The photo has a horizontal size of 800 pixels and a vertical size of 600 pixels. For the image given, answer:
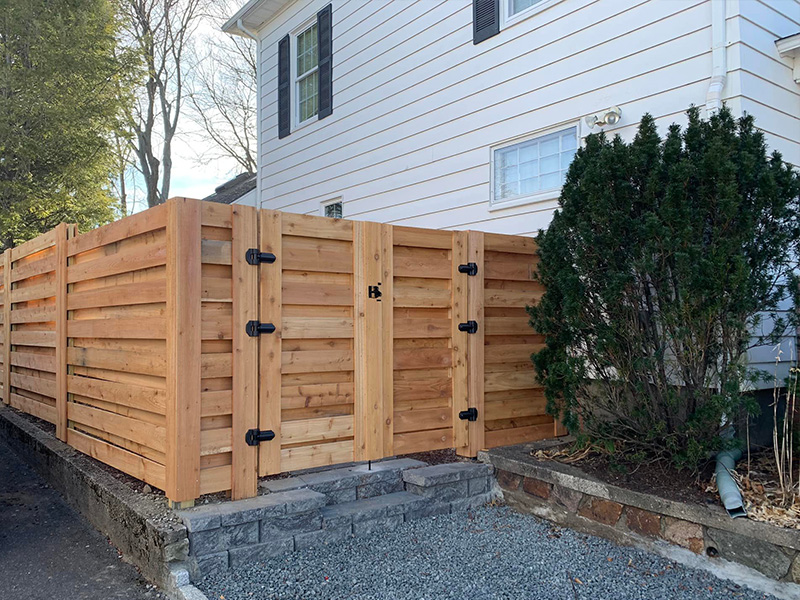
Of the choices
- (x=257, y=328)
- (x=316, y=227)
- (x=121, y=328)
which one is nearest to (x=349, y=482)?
(x=257, y=328)

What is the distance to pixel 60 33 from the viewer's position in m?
Answer: 9.59

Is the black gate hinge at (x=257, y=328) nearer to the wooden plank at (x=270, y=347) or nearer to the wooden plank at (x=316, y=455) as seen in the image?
the wooden plank at (x=270, y=347)

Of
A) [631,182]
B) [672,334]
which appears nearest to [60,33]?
[631,182]

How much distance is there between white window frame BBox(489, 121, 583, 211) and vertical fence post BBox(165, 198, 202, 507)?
294 cm

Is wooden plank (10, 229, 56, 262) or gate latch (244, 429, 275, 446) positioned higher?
wooden plank (10, 229, 56, 262)

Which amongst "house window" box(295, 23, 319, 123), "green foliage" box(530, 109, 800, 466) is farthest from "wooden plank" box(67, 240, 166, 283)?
"house window" box(295, 23, 319, 123)

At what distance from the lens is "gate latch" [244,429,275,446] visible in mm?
3557

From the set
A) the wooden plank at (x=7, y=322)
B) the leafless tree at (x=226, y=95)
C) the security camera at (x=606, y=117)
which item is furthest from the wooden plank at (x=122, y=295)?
the leafless tree at (x=226, y=95)

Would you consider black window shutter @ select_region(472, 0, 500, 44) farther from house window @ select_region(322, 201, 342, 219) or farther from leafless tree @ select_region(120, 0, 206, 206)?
leafless tree @ select_region(120, 0, 206, 206)

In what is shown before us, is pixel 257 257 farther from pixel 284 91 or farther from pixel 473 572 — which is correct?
pixel 284 91

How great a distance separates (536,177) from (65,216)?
8131mm

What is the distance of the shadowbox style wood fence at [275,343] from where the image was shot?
342 cm

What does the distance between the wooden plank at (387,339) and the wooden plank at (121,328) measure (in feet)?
4.12

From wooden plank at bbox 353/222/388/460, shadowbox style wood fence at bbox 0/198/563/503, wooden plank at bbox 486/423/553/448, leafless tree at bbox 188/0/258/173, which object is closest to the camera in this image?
shadowbox style wood fence at bbox 0/198/563/503
